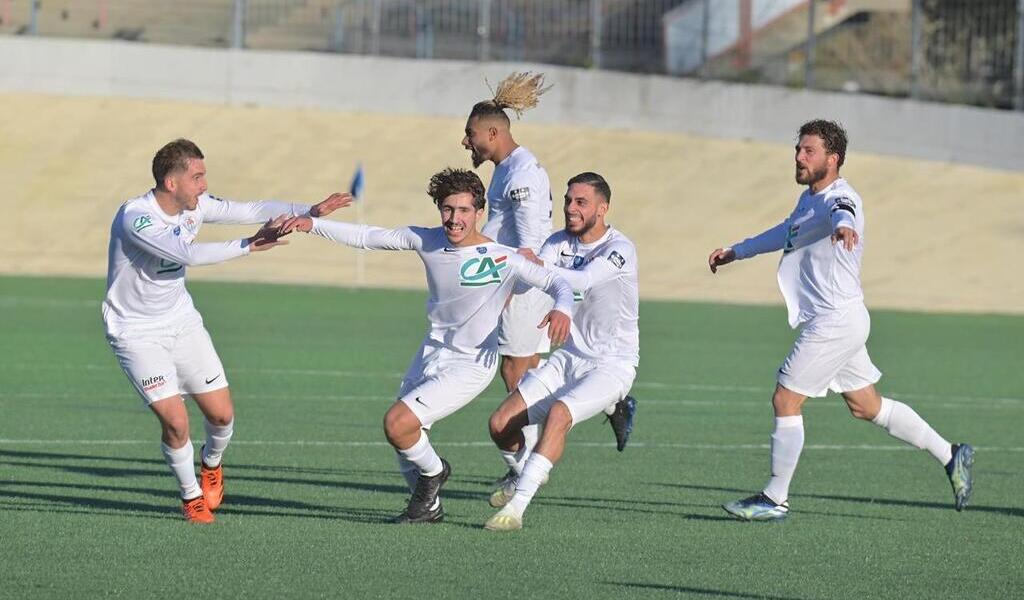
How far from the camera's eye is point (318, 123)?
4584 cm

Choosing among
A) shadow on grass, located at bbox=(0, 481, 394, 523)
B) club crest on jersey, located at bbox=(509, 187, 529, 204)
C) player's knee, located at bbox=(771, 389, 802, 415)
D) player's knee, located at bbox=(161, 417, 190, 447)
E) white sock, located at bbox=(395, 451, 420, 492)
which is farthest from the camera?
club crest on jersey, located at bbox=(509, 187, 529, 204)

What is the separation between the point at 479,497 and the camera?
11844 mm

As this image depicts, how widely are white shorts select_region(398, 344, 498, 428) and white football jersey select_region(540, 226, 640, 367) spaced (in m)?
0.65

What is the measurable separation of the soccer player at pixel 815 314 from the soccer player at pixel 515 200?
5.01ft

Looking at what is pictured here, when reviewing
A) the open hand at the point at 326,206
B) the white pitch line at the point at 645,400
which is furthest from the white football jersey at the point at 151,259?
the white pitch line at the point at 645,400

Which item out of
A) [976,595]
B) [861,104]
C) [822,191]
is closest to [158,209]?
[822,191]

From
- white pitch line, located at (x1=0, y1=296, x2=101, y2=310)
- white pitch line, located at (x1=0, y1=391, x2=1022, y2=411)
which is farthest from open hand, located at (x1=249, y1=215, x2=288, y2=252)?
white pitch line, located at (x1=0, y1=296, x2=101, y2=310)

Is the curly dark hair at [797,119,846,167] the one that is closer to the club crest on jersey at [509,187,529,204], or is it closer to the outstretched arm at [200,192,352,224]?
the club crest on jersey at [509,187,529,204]

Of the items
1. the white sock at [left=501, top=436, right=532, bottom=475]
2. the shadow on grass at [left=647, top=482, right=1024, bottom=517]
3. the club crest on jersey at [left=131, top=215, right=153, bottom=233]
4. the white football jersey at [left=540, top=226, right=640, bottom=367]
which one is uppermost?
the club crest on jersey at [left=131, top=215, right=153, bottom=233]

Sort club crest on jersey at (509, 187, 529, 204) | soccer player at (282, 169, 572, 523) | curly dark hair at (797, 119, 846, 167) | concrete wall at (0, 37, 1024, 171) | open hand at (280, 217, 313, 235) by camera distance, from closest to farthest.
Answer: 1. open hand at (280, 217, 313, 235)
2. soccer player at (282, 169, 572, 523)
3. curly dark hair at (797, 119, 846, 167)
4. club crest on jersey at (509, 187, 529, 204)
5. concrete wall at (0, 37, 1024, 171)

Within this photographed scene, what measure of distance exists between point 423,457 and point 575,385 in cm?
102

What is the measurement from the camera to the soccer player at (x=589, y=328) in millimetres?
10781

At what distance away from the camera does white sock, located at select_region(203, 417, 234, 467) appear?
36.6ft

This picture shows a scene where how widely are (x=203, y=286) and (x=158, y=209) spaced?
23.1m
